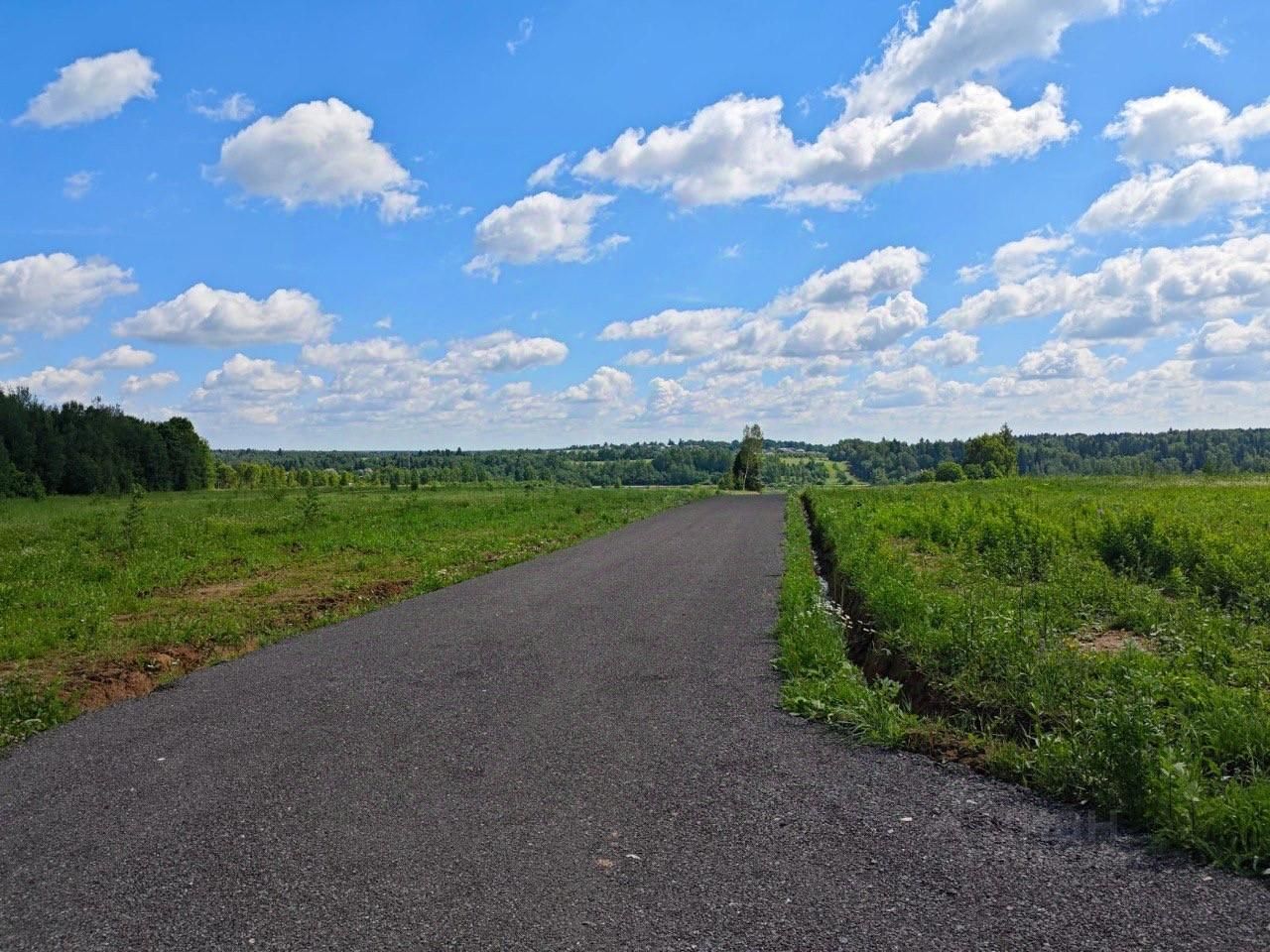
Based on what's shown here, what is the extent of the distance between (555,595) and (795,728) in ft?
26.9

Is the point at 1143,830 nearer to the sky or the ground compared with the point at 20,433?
nearer to the ground

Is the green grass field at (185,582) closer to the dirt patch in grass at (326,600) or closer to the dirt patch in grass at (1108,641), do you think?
the dirt patch in grass at (326,600)

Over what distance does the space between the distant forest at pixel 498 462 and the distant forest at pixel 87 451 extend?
4.4 inches

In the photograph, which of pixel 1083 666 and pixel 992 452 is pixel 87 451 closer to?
pixel 1083 666

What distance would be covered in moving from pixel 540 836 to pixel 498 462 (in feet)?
612

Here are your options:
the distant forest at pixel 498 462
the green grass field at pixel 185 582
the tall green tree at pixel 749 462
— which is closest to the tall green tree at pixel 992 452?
the distant forest at pixel 498 462

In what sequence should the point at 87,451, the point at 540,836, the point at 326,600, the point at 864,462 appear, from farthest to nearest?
1. the point at 864,462
2. the point at 87,451
3. the point at 326,600
4. the point at 540,836

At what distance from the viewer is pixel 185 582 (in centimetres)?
1730

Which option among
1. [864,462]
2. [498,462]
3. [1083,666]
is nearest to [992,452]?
[864,462]

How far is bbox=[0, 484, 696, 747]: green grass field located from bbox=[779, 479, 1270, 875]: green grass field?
294 inches

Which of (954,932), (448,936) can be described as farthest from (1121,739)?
(448,936)

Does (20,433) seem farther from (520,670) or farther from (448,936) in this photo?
(448,936)

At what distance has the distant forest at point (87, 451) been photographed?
237 ft

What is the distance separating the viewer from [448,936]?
12.7ft
